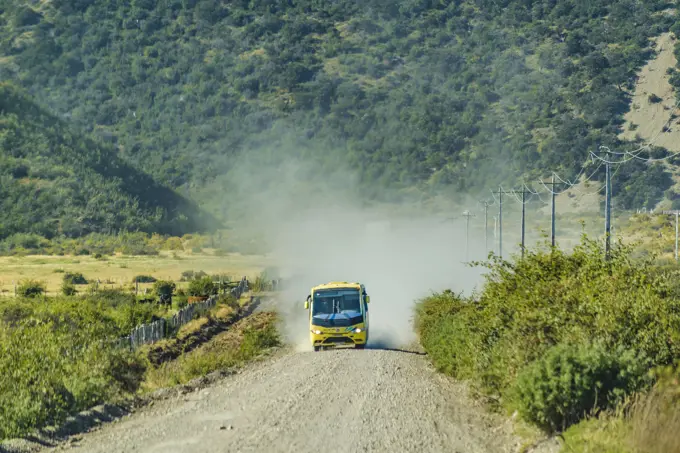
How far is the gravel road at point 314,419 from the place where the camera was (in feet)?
49.4

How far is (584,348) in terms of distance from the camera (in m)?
14.9

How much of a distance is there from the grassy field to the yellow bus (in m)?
36.4

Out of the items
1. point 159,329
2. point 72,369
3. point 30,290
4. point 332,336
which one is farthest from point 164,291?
point 72,369

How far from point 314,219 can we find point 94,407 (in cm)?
11589

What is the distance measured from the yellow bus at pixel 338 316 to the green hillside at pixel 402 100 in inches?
3507

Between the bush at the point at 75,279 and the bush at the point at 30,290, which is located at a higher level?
the bush at the point at 30,290

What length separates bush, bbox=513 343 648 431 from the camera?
1445cm

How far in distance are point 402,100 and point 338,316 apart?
14037 cm

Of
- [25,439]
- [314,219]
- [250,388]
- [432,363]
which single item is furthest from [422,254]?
[25,439]

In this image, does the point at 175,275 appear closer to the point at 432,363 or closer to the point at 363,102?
the point at 432,363

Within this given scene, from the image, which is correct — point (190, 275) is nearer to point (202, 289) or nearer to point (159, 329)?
point (202, 289)

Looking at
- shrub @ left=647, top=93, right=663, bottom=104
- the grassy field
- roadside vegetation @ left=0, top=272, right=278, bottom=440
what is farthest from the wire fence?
shrub @ left=647, top=93, right=663, bottom=104

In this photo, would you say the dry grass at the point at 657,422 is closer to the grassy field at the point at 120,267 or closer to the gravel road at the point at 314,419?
the gravel road at the point at 314,419

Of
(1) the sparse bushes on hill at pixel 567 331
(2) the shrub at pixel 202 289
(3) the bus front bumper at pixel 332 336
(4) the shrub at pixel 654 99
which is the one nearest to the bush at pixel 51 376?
(3) the bus front bumper at pixel 332 336
